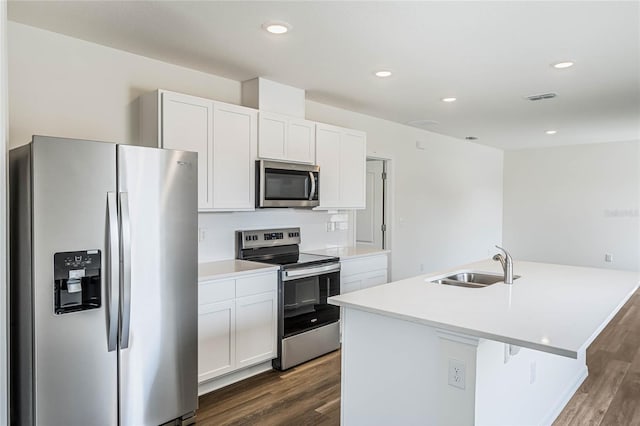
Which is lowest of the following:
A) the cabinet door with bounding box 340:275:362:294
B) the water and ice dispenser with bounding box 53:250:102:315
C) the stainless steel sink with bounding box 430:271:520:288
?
the cabinet door with bounding box 340:275:362:294

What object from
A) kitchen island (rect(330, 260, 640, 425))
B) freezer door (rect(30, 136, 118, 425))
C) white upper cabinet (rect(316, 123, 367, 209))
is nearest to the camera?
kitchen island (rect(330, 260, 640, 425))

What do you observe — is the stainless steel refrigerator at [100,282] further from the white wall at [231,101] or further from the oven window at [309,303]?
the oven window at [309,303]

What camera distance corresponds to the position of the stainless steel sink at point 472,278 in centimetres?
297

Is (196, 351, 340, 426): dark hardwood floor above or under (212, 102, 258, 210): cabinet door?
under

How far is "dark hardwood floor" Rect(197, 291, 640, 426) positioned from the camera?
276 cm

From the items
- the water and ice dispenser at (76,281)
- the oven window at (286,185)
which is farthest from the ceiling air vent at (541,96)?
the water and ice dispenser at (76,281)

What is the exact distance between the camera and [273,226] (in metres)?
4.12

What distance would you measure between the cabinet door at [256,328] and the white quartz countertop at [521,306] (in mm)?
1128

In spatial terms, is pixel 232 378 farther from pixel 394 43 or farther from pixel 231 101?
pixel 394 43

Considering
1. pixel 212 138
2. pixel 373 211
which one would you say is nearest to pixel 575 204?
pixel 373 211

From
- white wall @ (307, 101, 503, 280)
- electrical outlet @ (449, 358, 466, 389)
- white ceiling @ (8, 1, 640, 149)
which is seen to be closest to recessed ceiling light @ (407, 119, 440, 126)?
white wall @ (307, 101, 503, 280)

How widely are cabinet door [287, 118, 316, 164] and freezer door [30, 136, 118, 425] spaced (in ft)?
6.09

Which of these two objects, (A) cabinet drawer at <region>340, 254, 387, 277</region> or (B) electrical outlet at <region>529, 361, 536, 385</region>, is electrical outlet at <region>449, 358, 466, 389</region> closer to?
(B) electrical outlet at <region>529, 361, 536, 385</region>

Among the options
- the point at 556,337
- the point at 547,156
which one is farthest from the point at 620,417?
the point at 547,156
